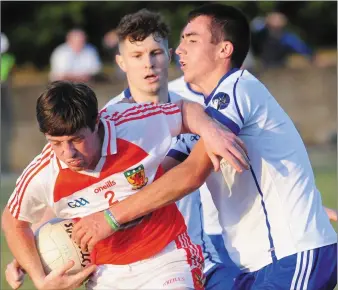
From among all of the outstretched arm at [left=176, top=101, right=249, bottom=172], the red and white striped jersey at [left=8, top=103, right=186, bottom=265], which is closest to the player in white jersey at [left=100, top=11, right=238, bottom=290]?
the red and white striped jersey at [left=8, top=103, right=186, bottom=265]

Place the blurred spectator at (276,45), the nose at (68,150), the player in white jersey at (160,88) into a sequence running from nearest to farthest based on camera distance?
the nose at (68,150), the player in white jersey at (160,88), the blurred spectator at (276,45)

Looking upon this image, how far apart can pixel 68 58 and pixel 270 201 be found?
44.6ft

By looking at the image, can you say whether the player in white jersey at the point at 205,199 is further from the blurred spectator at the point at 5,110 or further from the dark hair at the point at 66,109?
the blurred spectator at the point at 5,110

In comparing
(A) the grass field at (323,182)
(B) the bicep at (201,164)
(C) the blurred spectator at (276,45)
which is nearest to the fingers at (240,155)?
(B) the bicep at (201,164)

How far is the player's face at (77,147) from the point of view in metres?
4.78

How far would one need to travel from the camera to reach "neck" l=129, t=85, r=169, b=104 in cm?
645

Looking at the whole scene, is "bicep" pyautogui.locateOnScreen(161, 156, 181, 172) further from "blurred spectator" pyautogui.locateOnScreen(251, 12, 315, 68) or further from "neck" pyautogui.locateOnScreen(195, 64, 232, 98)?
"blurred spectator" pyautogui.locateOnScreen(251, 12, 315, 68)

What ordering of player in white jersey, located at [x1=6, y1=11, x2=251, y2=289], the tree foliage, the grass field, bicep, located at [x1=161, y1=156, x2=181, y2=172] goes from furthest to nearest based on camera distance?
the tree foliage, the grass field, player in white jersey, located at [x1=6, y1=11, x2=251, y2=289], bicep, located at [x1=161, y1=156, x2=181, y2=172]

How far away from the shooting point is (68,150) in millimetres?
4773

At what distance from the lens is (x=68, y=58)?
60.3ft

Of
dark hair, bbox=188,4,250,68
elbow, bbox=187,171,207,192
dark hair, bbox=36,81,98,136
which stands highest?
dark hair, bbox=188,4,250,68

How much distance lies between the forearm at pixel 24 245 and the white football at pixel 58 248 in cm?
4

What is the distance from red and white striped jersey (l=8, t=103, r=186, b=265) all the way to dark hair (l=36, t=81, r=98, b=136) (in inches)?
8.4

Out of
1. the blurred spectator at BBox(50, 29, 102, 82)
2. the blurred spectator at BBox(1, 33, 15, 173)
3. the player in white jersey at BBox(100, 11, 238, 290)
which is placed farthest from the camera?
the blurred spectator at BBox(50, 29, 102, 82)
